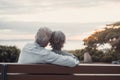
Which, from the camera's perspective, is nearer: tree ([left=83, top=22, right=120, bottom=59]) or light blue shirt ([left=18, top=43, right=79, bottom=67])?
light blue shirt ([left=18, top=43, right=79, bottom=67])

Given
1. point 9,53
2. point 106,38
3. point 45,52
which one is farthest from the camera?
point 106,38

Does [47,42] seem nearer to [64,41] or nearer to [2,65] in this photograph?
[64,41]

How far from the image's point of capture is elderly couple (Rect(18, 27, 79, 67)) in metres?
5.54

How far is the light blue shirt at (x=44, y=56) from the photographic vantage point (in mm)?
5535

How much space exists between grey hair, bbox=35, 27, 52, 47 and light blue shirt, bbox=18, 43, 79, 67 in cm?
5

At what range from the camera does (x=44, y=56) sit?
218 inches
